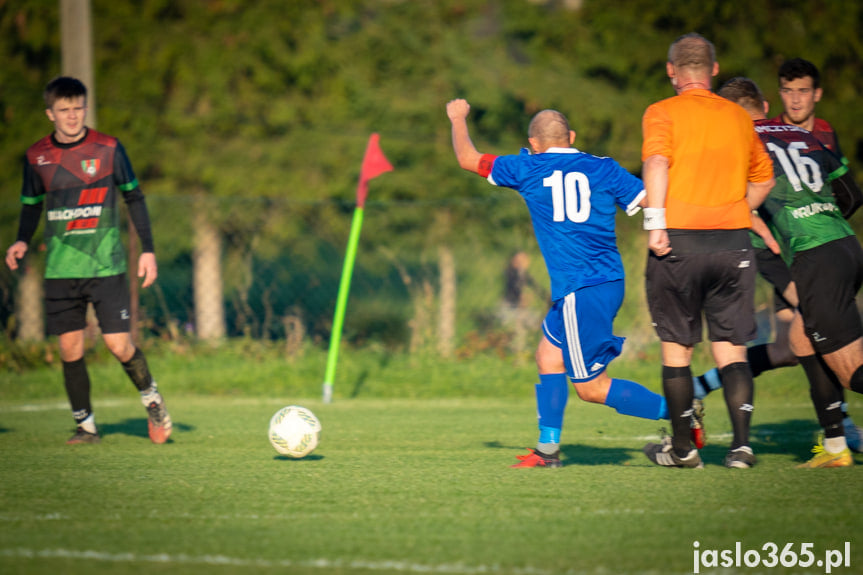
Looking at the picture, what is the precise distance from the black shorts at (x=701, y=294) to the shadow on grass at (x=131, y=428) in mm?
3633

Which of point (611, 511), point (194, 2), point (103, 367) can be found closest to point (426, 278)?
point (103, 367)

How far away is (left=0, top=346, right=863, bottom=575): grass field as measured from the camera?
126 inches

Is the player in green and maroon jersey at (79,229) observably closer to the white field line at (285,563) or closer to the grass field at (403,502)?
the grass field at (403,502)

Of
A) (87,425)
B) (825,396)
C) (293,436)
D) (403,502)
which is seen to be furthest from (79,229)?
(825,396)

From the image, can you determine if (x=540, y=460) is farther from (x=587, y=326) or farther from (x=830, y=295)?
(x=830, y=295)

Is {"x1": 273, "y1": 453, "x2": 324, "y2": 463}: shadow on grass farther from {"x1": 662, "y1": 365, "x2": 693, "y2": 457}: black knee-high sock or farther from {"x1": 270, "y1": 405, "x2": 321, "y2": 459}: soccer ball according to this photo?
{"x1": 662, "y1": 365, "x2": 693, "y2": 457}: black knee-high sock

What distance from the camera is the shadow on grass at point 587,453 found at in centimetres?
530

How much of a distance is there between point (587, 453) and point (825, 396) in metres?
1.45

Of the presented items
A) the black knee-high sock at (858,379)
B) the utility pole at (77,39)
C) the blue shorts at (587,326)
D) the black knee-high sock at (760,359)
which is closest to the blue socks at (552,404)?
the blue shorts at (587,326)

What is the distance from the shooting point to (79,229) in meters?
5.96

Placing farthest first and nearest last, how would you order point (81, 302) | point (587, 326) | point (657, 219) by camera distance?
1. point (81, 302)
2. point (587, 326)
3. point (657, 219)

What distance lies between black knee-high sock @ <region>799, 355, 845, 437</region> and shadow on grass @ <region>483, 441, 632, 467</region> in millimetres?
1113

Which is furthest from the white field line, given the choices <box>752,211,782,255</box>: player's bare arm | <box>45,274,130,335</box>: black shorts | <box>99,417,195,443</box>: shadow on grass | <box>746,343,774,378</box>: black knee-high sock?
<box>746,343,774,378</box>: black knee-high sock

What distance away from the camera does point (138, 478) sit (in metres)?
4.73
